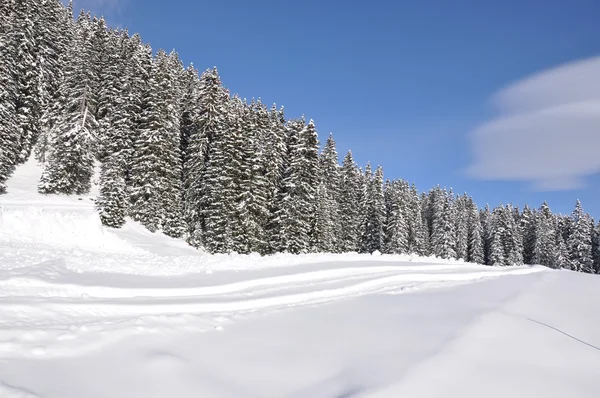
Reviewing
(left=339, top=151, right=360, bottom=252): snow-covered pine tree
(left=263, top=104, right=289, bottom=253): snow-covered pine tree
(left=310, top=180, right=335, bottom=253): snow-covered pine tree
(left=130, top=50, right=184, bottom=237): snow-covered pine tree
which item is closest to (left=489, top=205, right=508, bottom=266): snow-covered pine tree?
(left=339, top=151, right=360, bottom=252): snow-covered pine tree

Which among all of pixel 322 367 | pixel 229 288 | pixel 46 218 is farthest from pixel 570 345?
pixel 46 218

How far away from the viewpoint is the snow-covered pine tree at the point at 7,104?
32.6 meters

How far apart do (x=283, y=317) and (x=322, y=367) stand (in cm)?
251

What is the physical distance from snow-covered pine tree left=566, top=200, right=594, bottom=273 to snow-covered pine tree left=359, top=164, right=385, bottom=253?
3862cm

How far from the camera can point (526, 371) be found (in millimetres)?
5254

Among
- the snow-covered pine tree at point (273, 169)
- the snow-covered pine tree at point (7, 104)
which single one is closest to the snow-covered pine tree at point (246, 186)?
the snow-covered pine tree at point (273, 169)

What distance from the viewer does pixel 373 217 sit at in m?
55.7

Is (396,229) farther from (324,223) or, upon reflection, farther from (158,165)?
(158,165)

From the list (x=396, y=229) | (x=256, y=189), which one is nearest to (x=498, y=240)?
(x=396, y=229)

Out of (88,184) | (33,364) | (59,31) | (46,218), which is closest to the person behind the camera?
(33,364)

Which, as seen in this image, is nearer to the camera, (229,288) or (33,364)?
(33,364)

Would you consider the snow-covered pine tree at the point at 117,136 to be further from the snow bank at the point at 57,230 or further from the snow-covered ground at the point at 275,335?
the snow-covered ground at the point at 275,335

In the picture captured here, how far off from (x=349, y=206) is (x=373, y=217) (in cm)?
474

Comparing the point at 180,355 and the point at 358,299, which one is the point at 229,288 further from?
the point at 180,355
